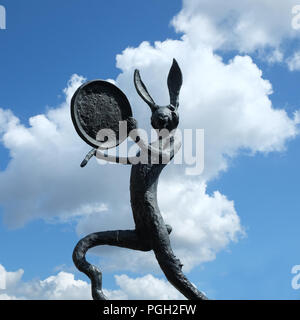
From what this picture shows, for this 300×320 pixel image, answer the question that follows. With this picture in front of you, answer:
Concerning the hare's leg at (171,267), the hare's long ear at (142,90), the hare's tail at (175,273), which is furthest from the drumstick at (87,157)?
the hare's tail at (175,273)

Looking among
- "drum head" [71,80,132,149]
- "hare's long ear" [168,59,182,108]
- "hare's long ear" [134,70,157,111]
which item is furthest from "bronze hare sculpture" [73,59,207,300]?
"hare's long ear" [168,59,182,108]

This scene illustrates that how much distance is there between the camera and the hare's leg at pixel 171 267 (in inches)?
350

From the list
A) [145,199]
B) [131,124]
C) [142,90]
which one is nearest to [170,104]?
[142,90]

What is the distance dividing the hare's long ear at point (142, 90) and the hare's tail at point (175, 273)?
271 cm

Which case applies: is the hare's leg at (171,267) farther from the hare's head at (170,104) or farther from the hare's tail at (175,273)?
the hare's head at (170,104)

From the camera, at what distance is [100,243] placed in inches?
364

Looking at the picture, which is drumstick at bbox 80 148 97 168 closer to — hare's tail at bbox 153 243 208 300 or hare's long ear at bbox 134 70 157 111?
hare's long ear at bbox 134 70 157 111

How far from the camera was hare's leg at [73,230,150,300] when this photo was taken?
8.87 m

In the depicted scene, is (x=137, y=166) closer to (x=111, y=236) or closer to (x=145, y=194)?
(x=145, y=194)
